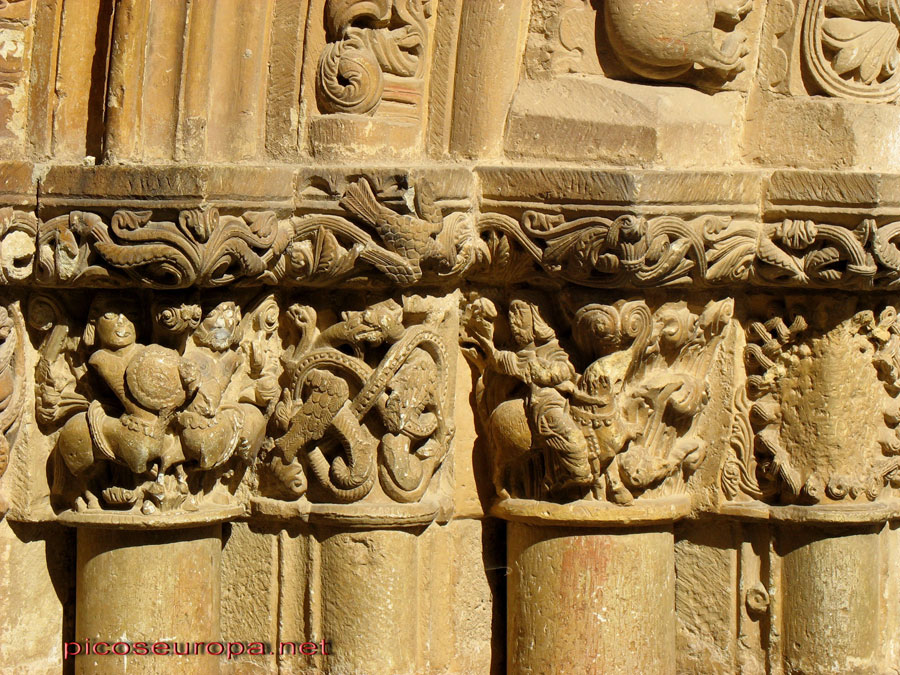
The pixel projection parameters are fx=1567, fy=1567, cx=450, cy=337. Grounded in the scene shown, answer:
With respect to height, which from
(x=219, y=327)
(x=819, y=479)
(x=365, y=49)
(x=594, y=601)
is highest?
(x=365, y=49)

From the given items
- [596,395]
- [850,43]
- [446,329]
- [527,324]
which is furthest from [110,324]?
[850,43]

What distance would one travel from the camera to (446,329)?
150 inches

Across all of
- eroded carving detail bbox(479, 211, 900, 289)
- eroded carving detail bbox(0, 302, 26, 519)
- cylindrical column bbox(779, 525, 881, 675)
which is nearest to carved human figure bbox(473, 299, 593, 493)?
eroded carving detail bbox(479, 211, 900, 289)

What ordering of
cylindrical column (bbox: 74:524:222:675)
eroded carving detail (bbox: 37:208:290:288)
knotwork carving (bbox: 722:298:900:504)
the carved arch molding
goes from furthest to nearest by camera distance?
knotwork carving (bbox: 722:298:900:504)
cylindrical column (bbox: 74:524:222:675)
the carved arch molding
eroded carving detail (bbox: 37:208:290:288)

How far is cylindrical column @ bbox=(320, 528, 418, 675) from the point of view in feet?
12.2

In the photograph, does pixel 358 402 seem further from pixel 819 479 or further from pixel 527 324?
pixel 819 479

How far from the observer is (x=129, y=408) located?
11.6 ft

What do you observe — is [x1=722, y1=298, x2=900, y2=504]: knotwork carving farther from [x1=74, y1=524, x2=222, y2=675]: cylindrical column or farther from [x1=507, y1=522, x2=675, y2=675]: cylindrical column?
[x1=74, y1=524, x2=222, y2=675]: cylindrical column

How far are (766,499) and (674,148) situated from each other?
3.02 feet

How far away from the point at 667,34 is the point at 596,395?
0.85m

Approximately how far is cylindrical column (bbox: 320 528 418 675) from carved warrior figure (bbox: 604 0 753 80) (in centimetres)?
125

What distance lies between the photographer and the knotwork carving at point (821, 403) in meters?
3.77

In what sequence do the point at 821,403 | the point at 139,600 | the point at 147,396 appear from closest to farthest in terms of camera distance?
the point at 147,396, the point at 139,600, the point at 821,403

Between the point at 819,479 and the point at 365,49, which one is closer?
the point at 365,49
